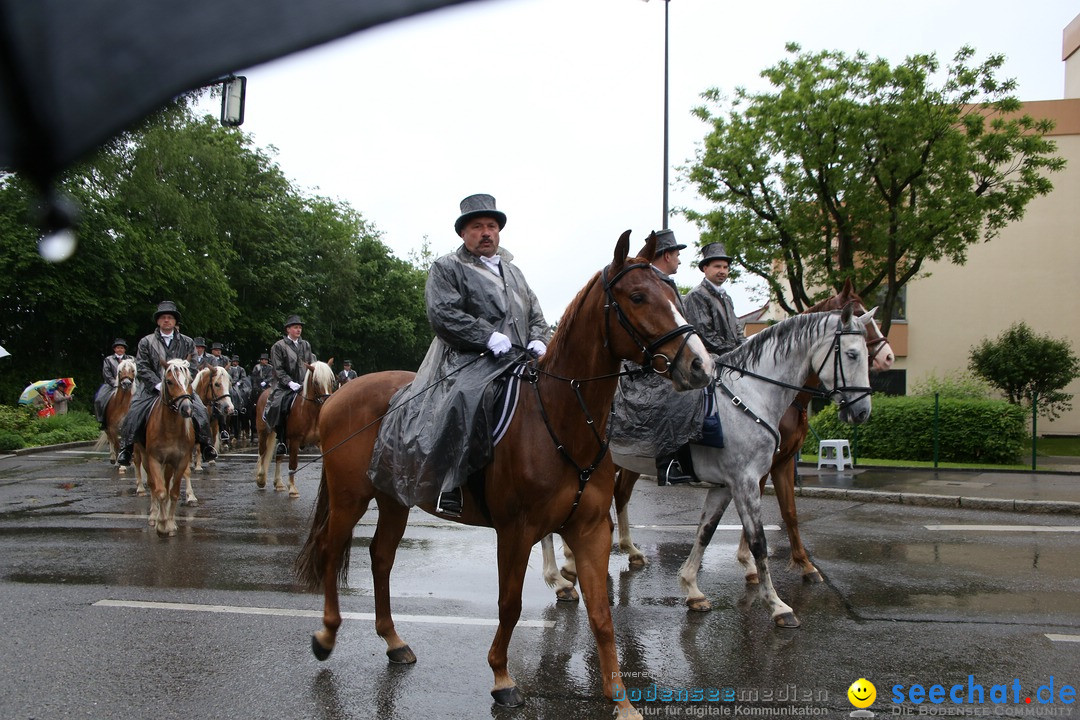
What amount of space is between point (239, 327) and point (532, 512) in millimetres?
38299

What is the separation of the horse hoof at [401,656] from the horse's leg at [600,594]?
1.39 meters

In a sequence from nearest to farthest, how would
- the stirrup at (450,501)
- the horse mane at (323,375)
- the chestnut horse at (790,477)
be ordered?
the stirrup at (450,501) → the chestnut horse at (790,477) → the horse mane at (323,375)

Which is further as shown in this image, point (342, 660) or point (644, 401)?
point (644, 401)

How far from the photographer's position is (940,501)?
40.4 feet

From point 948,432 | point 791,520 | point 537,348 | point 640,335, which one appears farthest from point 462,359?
point 948,432

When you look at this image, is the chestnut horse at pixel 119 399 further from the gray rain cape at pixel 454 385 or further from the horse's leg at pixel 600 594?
the horse's leg at pixel 600 594

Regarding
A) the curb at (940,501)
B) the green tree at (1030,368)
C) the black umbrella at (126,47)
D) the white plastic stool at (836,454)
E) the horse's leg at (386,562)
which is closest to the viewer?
the black umbrella at (126,47)

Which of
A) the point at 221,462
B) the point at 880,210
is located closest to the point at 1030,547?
the point at 880,210

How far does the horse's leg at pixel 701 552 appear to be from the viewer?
22.0ft

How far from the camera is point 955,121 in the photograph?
808 inches

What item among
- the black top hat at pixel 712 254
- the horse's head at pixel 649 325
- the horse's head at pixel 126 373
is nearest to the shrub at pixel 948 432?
the black top hat at pixel 712 254

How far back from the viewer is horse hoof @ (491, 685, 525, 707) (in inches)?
185

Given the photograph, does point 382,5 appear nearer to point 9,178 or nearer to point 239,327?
point 9,178

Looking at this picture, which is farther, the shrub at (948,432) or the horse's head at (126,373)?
the shrub at (948,432)
